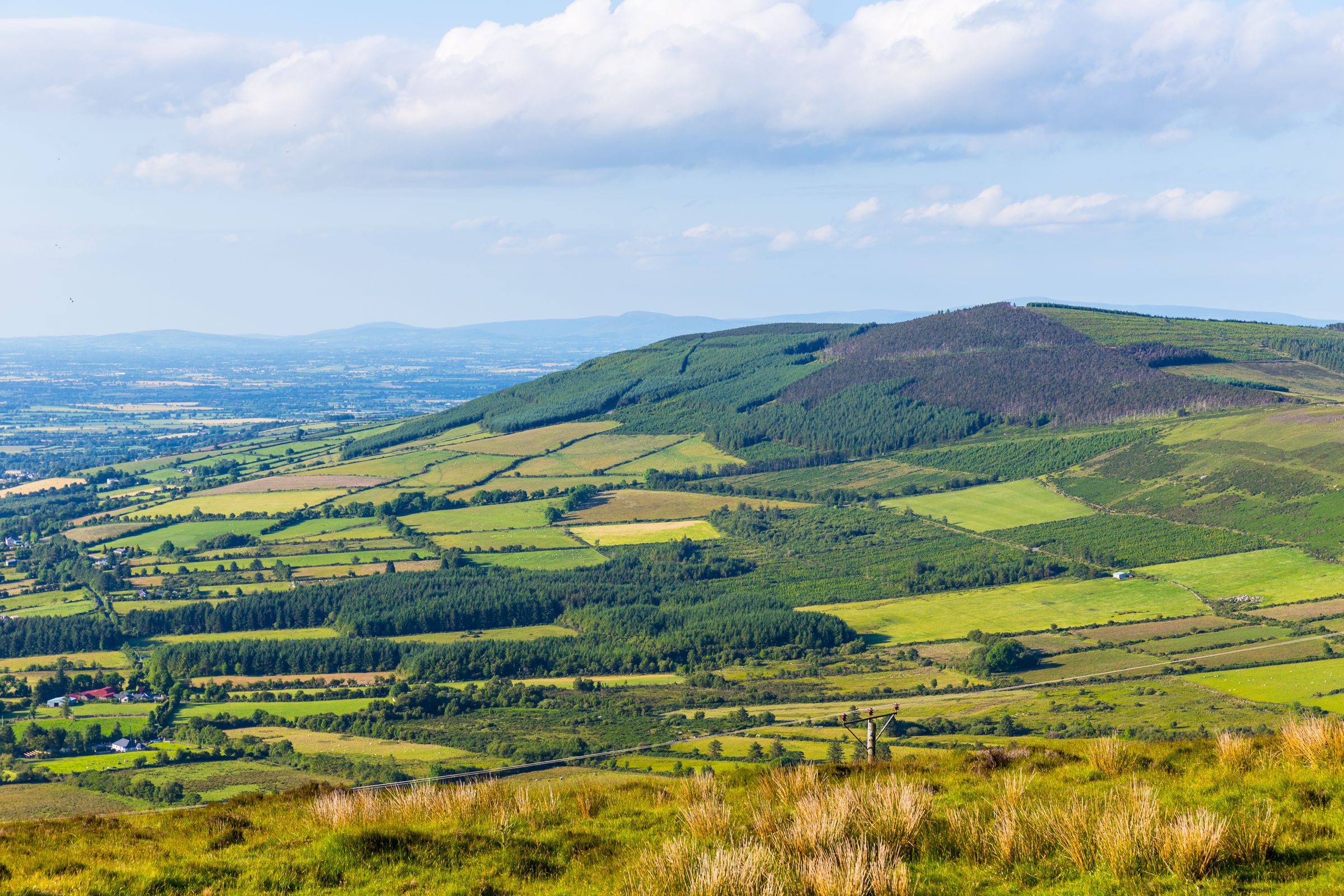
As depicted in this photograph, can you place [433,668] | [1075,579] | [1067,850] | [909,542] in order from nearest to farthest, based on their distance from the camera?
[1067,850], [433,668], [1075,579], [909,542]

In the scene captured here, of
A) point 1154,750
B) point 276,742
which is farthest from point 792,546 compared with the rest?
point 1154,750

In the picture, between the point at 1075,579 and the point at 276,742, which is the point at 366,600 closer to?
the point at 276,742

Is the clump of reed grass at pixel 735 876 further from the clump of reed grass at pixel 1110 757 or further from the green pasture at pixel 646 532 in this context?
the green pasture at pixel 646 532

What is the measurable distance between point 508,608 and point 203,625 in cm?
2706

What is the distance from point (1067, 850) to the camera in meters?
12.7

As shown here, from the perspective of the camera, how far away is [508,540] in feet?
403

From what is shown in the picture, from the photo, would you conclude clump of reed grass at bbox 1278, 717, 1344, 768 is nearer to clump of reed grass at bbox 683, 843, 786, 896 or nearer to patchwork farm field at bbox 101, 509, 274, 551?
clump of reed grass at bbox 683, 843, 786, 896

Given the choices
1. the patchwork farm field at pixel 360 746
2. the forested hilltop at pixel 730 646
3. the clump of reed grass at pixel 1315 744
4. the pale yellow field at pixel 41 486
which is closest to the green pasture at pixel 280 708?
the forested hilltop at pixel 730 646

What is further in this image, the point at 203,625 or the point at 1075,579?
the point at 1075,579

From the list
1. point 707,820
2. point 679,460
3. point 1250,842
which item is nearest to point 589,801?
point 707,820

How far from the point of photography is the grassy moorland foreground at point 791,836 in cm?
1191

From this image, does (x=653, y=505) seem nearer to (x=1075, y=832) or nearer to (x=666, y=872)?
(x=1075, y=832)

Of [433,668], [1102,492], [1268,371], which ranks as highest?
[1268,371]

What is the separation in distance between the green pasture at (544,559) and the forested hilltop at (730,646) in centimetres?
97
